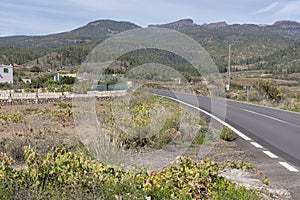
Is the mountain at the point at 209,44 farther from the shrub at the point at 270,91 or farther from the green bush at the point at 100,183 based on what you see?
the green bush at the point at 100,183

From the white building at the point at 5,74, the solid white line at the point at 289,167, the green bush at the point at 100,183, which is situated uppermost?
the white building at the point at 5,74

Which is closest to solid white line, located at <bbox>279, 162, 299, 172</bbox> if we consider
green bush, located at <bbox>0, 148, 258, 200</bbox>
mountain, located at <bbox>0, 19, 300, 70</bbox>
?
green bush, located at <bbox>0, 148, 258, 200</bbox>

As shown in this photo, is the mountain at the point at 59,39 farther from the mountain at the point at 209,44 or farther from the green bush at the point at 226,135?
the green bush at the point at 226,135

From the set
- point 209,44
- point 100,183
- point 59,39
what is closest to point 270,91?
point 100,183

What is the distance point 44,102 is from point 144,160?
2435 cm

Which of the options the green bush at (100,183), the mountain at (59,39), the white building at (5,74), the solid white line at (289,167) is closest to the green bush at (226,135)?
the solid white line at (289,167)

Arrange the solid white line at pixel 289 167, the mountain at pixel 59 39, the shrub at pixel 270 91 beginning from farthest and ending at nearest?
the mountain at pixel 59 39
the shrub at pixel 270 91
the solid white line at pixel 289 167

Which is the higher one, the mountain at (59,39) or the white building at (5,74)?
the mountain at (59,39)

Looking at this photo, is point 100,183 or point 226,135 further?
point 226,135

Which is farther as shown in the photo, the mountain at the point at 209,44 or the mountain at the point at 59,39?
the mountain at the point at 59,39

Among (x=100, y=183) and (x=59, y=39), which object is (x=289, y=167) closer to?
(x=100, y=183)

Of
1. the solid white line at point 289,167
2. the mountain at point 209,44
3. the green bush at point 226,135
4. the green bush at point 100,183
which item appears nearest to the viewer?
the green bush at point 100,183

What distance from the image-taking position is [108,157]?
702 cm

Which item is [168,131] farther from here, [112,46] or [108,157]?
[108,157]
